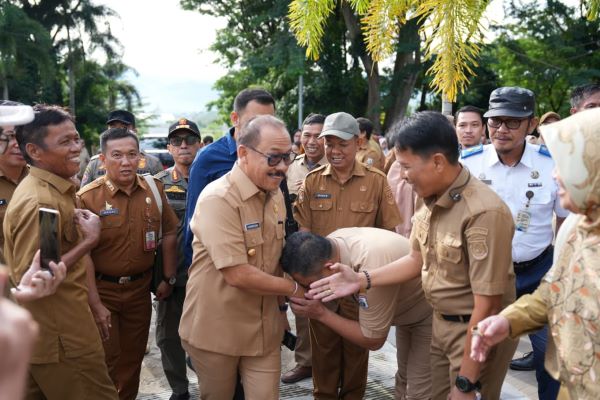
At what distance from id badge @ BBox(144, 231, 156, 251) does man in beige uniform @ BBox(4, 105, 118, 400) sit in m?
0.92

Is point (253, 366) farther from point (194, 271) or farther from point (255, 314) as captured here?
point (194, 271)

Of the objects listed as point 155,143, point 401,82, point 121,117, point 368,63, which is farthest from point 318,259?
point 155,143

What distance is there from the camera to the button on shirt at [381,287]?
3131 mm

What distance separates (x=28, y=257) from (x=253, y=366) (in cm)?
122

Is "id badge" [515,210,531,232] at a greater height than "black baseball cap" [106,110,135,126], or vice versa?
"black baseball cap" [106,110,135,126]

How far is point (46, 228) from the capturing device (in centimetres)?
256

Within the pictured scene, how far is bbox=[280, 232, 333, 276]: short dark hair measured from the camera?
2.96 m

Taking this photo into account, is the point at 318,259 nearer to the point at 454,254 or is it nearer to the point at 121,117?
the point at 454,254

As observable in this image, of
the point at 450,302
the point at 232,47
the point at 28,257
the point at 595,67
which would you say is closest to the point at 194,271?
the point at 28,257

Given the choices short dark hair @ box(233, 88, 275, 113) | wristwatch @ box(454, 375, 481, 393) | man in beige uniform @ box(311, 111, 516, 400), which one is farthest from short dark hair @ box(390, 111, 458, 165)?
short dark hair @ box(233, 88, 275, 113)

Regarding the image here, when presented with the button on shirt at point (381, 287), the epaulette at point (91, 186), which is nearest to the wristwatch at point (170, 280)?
the epaulette at point (91, 186)

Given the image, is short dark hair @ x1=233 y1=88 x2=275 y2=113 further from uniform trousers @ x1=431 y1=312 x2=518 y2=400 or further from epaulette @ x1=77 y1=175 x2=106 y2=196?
uniform trousers @ x1=431 y1=312 x2=518 y2=400

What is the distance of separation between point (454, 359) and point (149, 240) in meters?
2.20

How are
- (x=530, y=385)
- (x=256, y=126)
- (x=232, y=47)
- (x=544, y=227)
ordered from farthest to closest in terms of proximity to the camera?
(x=232, y=47) < (x=530, y=385) < (x=544, y=227) < (x=256, y=126)
